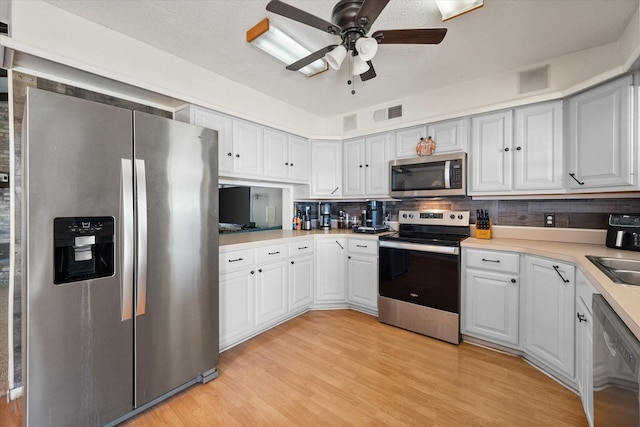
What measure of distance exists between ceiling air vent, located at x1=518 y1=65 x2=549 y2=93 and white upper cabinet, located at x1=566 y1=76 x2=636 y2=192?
1.17 feet

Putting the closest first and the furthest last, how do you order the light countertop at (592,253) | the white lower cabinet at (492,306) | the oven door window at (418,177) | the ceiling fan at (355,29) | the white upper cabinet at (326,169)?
the light countertop at (592,253) < the ceiling fan at (355,29) < the white lower cabinet at (492,306) < the oven door window at (418,177) < the white upper cabinet at (326,169)

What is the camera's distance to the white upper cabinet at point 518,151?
2297 mm

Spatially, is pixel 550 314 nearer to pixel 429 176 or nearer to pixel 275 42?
pixel 429 176

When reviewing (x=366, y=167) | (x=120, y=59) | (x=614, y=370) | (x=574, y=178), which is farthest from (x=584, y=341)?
(x=120, y=59)

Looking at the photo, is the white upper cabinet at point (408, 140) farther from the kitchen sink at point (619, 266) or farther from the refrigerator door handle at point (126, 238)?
the refrigerator door handle at point (126, 238)

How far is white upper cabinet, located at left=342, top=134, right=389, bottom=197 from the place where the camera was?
327 cm

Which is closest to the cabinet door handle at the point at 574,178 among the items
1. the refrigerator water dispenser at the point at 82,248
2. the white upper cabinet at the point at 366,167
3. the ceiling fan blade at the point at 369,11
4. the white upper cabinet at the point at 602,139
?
Result: the white upper cabinet at the point at 602,139

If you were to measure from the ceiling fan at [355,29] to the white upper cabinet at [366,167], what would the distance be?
1596 mm

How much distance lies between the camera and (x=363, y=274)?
3115mm

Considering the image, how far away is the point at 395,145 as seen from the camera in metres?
3.19

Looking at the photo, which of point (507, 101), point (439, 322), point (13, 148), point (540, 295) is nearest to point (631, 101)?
point (507, 101)

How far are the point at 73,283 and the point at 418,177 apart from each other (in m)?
2.96

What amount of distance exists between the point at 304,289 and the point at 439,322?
4.75ft

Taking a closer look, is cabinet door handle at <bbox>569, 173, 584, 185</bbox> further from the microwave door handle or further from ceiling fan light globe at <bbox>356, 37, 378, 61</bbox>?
ceiling fan light globe at <bbox>356, 37, 378, 61</bbox>
